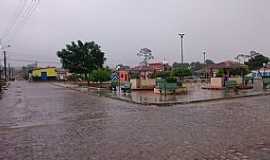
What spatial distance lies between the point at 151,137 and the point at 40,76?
9756 cm

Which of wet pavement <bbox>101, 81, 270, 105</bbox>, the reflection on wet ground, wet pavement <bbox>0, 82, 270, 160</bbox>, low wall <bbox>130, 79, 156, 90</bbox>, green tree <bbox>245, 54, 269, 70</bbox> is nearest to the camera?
A: wet pavement <bbox>0, 82, 270, 160</bbox>

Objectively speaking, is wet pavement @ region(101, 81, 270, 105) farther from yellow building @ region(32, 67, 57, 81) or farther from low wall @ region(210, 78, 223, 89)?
yellow building @ region(32, 67, 57, 81)

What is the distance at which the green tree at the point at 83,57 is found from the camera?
63.2 metres

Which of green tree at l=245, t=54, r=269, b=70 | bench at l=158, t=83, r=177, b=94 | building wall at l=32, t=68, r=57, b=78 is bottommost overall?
bench at l=158, t=83, r=177, b=94

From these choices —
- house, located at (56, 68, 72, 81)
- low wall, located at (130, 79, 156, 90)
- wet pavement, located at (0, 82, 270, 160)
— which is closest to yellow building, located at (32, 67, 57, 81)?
house, located at (56, 68, 72, 81)

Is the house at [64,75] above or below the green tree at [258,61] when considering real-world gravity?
below

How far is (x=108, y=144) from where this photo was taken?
27.7 feet

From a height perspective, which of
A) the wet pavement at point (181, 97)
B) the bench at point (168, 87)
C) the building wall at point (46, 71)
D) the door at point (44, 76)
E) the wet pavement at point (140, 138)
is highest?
the building wall at point (46, 71)

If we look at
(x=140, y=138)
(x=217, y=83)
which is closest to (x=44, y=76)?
(x=217, y=83)

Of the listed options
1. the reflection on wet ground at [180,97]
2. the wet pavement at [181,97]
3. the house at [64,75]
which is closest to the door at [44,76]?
the house at [64,75]

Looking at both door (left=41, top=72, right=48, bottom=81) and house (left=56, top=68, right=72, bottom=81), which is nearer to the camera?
house (left=56, top=68, right=72, bottom=81)

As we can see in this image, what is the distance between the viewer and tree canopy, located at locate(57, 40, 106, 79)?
207ft

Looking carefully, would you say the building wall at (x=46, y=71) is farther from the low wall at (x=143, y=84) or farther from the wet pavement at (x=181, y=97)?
the wet pavement at (x=181, y=97)

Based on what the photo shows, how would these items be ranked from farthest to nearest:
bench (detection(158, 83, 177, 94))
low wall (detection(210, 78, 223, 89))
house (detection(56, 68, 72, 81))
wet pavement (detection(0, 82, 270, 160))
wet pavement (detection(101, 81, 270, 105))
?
1. house (detection(56, 68, 72, 81))
2. low wall (detection(210, 78, 223, 89))
3. bench (detection(158, 83, 177, 94))
4. wet pavement (detection(101, 81, 270, 105))
5. wet pavement (detection(0, 82, 270, 160))
